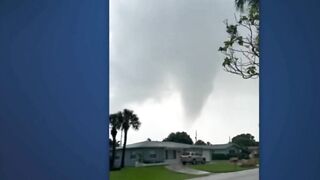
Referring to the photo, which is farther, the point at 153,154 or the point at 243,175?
the point at 153,154

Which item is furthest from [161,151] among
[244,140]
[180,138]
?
[244,140]

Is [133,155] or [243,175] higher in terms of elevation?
[133,155]

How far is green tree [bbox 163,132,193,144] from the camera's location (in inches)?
125

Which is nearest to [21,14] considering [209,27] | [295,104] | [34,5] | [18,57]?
[34,5]

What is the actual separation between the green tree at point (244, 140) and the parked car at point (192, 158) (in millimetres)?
277

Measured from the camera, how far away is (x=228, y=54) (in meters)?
3.24

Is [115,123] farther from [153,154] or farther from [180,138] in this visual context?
[180,138]

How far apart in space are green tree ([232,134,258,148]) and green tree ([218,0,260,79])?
0.45 meters

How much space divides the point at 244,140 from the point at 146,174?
2.55ft

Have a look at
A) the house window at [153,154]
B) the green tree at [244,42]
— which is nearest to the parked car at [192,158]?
the house window at [153,154]

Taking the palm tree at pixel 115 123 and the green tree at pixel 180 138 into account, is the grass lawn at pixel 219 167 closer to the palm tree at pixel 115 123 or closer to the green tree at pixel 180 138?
the green tree at pixel 180 138

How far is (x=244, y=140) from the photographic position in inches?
123

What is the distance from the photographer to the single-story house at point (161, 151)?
3.17 m

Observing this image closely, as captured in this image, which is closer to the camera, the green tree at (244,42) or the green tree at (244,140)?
the green tree at (244,140)
